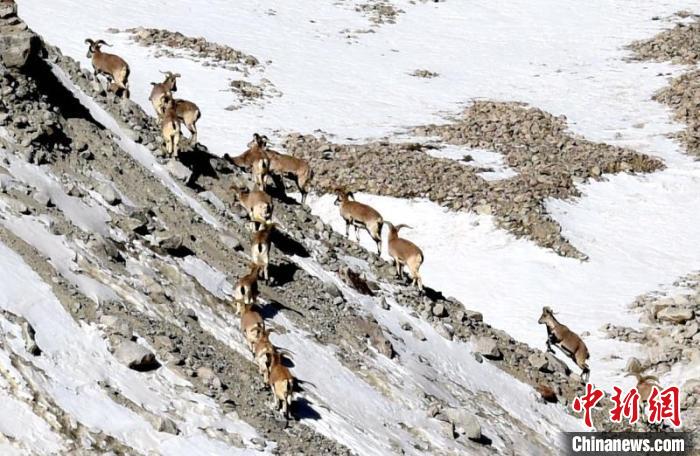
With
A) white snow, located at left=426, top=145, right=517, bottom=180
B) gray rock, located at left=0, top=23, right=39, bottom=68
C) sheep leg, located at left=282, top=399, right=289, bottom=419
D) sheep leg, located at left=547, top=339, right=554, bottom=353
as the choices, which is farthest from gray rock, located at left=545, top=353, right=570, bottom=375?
white snow, located at left=426, top=145, right=517, bottom=180

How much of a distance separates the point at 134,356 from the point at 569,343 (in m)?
13.1

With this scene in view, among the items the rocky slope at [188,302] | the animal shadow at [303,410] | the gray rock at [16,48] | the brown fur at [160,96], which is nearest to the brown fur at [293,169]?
the brown fur at [160,96]

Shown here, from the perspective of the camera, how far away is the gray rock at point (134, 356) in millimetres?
13922

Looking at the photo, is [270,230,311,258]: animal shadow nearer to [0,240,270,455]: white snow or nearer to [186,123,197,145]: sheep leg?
[186,123,197,145]: sheep leg

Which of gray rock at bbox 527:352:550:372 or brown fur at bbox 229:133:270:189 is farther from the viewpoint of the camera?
brown fur at bbox 229:133:270:189

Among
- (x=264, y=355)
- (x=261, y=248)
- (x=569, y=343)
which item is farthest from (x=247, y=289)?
(x=569, y=343)

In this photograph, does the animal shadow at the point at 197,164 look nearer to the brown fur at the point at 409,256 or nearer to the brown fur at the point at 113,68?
the brown fur at the point at 113,68

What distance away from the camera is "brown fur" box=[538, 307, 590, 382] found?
24250 mm

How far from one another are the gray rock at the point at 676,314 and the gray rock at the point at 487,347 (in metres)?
8.17

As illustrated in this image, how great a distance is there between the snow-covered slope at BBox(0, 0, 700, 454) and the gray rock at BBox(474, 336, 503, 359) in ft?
1.28

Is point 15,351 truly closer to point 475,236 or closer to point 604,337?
point 604,337

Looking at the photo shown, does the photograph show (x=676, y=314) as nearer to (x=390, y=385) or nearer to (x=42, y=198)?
(x=390, y=385)

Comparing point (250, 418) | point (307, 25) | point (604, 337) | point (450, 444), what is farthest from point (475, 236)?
point (307, 25)

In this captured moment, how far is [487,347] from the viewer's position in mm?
20812
